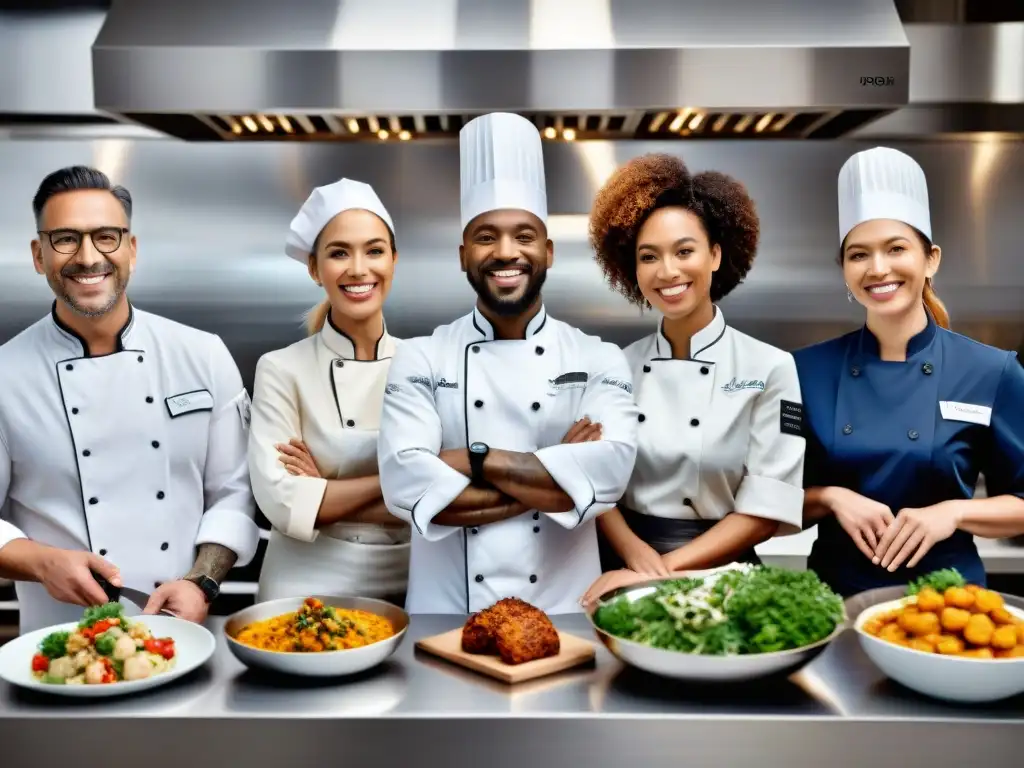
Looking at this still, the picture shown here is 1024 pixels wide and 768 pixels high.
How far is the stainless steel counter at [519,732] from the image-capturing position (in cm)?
138

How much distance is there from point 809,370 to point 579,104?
98 cm

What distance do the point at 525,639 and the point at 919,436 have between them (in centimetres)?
113

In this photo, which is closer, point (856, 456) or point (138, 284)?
point (856, 456)

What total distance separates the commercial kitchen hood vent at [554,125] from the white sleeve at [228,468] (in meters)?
0.87

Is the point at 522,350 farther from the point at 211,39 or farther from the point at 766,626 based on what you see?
the point at 211,39

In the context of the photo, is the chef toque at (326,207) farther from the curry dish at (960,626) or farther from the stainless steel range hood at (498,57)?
the curry dish at (960,626)

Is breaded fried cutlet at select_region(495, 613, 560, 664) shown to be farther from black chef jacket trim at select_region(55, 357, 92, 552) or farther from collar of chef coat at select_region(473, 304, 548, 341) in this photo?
black chef jacket trim at select_region(55, 357, 92, 552)

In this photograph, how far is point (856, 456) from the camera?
221 cm

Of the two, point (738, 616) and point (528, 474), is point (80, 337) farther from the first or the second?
point (738, 616)

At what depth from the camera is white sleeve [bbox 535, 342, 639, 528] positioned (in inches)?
77.4

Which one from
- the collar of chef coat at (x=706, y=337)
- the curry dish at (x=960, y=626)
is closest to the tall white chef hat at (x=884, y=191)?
the collar of chef coat at (x=706, y=337)

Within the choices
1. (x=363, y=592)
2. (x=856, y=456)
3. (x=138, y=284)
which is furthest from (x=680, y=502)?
(x=138, y=284)

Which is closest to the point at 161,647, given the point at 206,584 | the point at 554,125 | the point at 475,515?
the point at 206,584

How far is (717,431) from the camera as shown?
88.1 inches
